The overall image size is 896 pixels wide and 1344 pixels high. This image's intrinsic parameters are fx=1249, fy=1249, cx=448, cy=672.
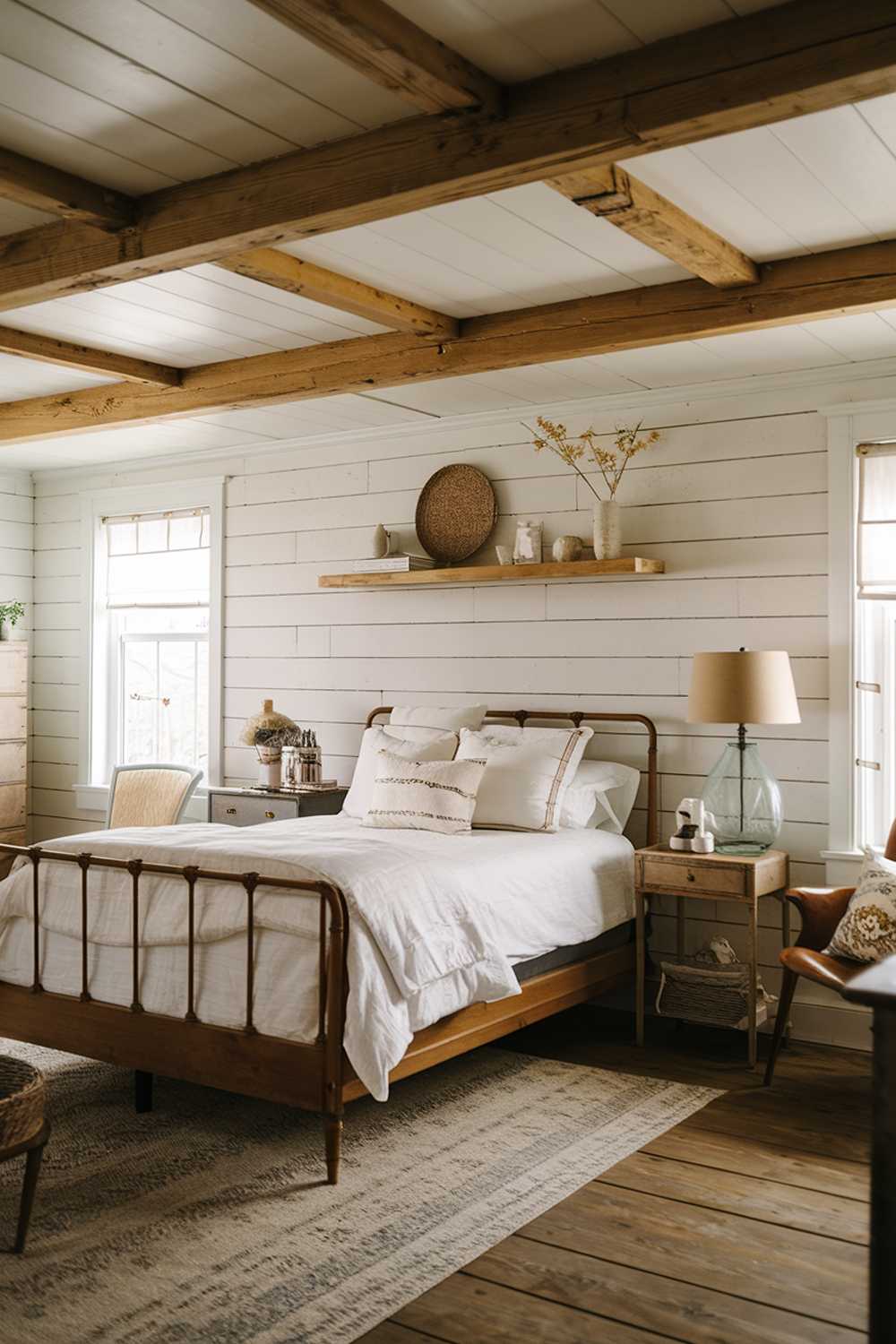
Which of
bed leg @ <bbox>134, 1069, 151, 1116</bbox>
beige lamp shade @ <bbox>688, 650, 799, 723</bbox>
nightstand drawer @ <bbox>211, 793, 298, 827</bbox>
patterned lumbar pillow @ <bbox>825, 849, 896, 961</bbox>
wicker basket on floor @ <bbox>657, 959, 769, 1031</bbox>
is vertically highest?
beige lamp shade @ <bbox>688, 650, 799, 723</bbox>

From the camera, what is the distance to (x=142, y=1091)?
380 centimetres

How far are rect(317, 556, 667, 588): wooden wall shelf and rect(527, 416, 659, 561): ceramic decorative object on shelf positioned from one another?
0.31ft

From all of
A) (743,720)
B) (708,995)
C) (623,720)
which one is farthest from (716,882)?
(623,720)

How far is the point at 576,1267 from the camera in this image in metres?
2.81

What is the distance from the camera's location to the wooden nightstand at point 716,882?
425 centimetres

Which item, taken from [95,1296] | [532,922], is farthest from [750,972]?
[95,1296]

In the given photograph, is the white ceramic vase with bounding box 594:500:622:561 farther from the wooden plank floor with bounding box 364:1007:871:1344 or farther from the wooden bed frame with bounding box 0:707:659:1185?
the wooden plank floor with bounding box 364:1007:871:1344

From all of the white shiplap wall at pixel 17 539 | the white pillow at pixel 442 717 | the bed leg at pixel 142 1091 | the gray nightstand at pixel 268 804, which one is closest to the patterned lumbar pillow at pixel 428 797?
the white pillow at pixel 442 717

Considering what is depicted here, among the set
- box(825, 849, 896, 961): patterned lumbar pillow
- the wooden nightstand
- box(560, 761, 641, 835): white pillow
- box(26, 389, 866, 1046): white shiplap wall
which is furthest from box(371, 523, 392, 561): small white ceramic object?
box(825, 849, 896, 961): patterned lumbar pillow

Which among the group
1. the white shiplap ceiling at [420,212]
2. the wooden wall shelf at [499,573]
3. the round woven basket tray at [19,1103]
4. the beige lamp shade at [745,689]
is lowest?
the round woven basket tray at [19,1103]

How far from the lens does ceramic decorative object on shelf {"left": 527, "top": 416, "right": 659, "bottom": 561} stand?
16.1ft

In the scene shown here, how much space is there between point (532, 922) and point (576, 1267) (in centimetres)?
137

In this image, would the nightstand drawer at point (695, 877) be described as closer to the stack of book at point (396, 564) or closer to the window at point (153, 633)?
the stack of book at point (396, 564)

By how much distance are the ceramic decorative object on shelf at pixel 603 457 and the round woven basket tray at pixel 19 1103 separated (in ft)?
9.55
